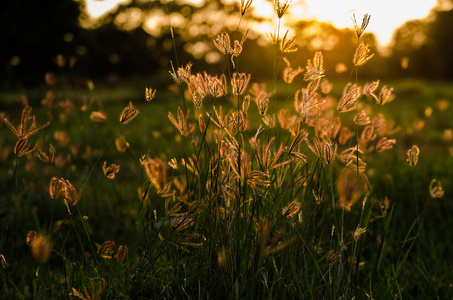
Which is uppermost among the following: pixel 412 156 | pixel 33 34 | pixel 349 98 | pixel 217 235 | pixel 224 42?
pixel 224 42

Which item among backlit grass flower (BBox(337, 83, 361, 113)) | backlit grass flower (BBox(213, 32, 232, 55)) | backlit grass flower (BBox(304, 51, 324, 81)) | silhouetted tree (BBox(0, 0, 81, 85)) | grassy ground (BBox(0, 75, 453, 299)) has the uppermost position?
backlit grass flower (BBox(213, 32, 232, 55))

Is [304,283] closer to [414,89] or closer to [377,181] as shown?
[377,181]

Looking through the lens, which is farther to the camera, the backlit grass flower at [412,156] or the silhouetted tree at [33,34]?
the silhouetted tree at [33,34]

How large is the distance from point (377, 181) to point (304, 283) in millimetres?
1711

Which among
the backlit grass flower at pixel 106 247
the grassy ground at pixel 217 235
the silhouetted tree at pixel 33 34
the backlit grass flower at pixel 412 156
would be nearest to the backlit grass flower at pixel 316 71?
the grassy ground at pixel 217 235

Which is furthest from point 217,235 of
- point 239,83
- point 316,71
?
point 316,71

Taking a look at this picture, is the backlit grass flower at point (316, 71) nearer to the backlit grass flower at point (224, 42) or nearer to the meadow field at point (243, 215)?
the meadow field at point (243, 215)

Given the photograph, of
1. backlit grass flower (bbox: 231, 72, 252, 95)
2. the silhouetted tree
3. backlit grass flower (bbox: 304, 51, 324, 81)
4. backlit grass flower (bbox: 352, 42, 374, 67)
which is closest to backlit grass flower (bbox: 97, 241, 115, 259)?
backlit grass flower (bbox: 231, 72, 252, 95)

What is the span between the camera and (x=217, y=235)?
1339mm

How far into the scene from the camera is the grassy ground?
1.23 meters

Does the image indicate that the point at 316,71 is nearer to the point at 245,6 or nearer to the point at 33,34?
the point at 245,6

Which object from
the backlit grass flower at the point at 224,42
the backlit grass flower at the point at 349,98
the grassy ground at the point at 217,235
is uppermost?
the backlit grass flower at the point at 224,42

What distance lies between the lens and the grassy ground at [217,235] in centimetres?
123

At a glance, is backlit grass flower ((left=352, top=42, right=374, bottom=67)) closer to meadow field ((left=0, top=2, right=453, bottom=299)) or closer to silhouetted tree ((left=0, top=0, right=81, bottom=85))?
meadow field ((left=0, top=2, right=453, bottom=299))
